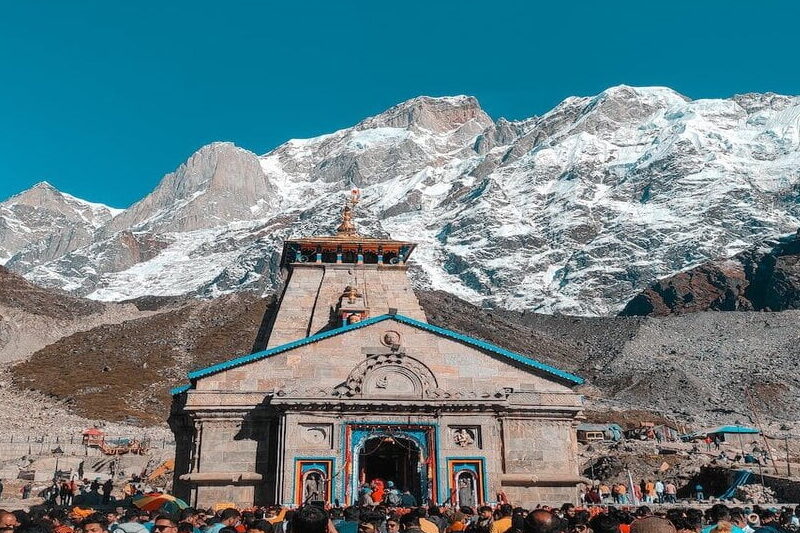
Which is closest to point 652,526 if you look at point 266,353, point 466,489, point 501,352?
point 466,489

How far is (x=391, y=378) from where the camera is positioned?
2266 cm

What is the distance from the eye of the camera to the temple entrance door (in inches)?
868

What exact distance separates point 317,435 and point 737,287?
162 metres

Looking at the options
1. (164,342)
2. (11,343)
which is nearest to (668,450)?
(164,342)

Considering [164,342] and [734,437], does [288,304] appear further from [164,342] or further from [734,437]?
[164,342]

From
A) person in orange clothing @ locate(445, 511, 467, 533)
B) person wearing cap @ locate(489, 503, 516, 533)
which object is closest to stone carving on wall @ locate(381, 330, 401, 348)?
person in orange clothing @ locate(445, 511, 467, 533)

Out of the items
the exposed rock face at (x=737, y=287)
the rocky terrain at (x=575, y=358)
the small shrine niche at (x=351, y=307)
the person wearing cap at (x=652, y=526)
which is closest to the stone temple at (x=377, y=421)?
the small shrine niche at (x=351, y=307)

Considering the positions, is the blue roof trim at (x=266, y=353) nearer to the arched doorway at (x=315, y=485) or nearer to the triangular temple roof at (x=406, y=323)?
the triangular temple roof at (x=406, y=323)

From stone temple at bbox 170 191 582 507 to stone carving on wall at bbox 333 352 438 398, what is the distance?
1.3 inches

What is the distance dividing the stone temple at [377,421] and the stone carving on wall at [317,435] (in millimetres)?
30

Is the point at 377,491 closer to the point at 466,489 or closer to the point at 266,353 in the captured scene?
the point at 466,489

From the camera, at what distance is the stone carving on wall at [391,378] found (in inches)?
877

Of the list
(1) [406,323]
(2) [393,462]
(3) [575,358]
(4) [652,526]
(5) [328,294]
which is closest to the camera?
(4) [652,526]

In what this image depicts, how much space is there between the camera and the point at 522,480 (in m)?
21.9
